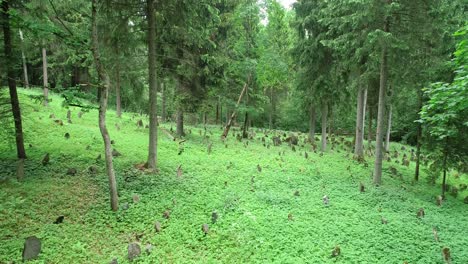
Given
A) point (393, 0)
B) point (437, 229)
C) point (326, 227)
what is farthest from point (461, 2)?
point (326, 227)

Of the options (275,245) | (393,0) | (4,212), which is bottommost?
(275,245)

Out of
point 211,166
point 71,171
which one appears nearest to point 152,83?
point 71,171

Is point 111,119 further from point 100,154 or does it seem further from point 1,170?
point 1,170

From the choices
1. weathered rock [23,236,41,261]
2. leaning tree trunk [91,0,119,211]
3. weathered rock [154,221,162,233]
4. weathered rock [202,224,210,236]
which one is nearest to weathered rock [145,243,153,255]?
weathered rock [154,221,162,233]

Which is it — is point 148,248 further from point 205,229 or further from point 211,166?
point 211,166

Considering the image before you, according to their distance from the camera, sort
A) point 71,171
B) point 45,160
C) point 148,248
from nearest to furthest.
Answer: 1. point 148,248
2. point 71,171
3. point 45,160

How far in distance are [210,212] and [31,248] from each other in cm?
433

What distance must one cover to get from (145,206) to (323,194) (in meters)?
6.32

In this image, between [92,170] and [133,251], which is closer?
[133,251]

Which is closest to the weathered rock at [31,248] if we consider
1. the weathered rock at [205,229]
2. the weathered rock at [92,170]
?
the weathered rock at [92,170]

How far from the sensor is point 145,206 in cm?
818

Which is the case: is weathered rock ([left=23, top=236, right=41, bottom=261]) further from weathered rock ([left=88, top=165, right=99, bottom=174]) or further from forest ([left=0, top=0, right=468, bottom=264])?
weathered rock ([left=88, top=165, right=99, bottom=174])

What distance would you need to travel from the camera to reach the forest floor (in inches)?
260

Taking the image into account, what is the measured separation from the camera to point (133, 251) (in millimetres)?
6344
